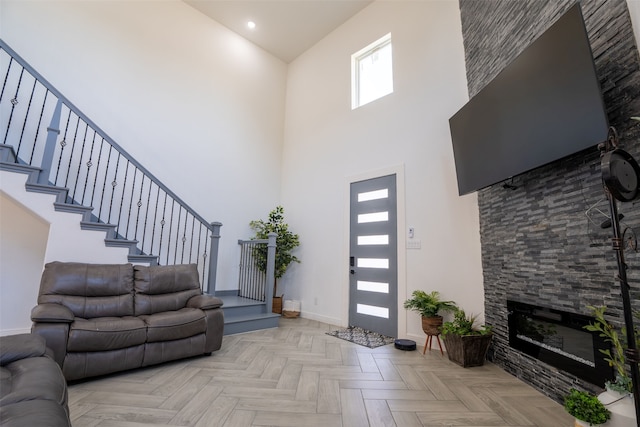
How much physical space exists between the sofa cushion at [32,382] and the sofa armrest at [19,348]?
0.14ft

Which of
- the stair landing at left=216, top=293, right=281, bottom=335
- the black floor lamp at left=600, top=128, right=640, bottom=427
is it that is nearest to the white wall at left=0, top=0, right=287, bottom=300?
the stair landing at left=216, top=293, right=281, bottom=335

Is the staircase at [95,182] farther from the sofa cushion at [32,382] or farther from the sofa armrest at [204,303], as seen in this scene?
the sofa cushion at [32,382]

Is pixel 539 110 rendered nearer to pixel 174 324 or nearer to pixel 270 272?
pixel 174 324

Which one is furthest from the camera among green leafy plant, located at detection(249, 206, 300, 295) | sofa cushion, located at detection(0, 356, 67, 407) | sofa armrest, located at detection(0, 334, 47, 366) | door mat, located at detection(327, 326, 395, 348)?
green leafy plant, located at detection(249, 206, 300, 295)

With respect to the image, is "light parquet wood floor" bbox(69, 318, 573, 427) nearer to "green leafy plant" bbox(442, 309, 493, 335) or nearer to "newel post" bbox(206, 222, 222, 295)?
"green leafy plant" bbox(442, 309, 493, 335)

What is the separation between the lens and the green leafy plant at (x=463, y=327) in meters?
2.92

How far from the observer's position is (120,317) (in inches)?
111

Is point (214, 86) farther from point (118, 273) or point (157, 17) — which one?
point (118, 273)

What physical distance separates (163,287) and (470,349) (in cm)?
330

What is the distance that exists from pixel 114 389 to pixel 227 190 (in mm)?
3634

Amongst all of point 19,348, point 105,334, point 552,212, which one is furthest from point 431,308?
point 19,348

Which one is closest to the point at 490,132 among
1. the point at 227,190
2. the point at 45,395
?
the point at 45,395

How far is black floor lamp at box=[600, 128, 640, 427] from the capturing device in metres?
1.39

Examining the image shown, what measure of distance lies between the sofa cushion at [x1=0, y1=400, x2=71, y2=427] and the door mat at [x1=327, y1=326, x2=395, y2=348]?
296cm
